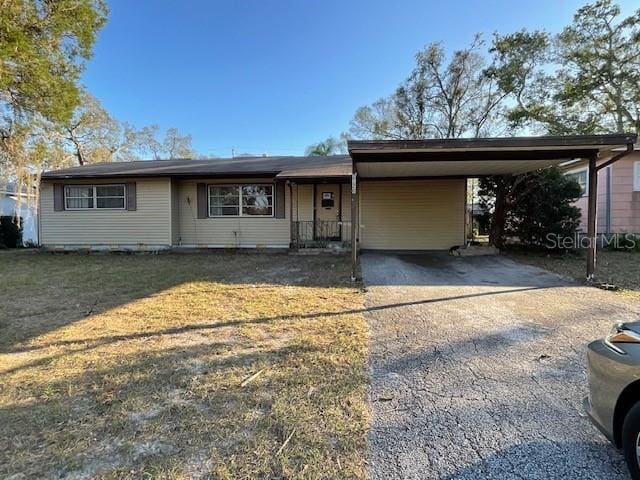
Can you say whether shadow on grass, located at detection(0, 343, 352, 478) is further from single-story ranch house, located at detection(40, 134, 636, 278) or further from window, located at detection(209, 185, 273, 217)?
window, located at detection(209, 185, 273, 217)

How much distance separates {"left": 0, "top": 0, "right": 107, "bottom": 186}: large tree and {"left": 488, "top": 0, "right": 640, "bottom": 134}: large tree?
1934cm

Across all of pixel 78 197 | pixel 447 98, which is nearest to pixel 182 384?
pixel 78 197

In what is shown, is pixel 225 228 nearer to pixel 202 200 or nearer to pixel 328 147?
pixel 202 200

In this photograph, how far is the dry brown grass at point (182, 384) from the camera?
6.95ft

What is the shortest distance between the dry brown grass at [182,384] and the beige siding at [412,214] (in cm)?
628

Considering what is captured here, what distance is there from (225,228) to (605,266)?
11121 mm

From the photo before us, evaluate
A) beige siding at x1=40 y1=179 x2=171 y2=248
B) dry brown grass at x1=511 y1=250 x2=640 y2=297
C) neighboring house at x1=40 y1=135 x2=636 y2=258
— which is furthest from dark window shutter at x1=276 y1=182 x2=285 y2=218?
dry brown grass at x1=511 y1=250 x2=640 y2=297

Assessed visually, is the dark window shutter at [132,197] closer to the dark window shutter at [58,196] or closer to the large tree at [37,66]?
the dark window shutter at [58,196]

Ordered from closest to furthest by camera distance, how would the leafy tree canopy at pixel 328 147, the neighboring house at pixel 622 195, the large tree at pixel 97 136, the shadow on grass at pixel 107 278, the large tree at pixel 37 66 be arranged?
the shadow on grass at pixel 107 278
the large tree at pixel 37 66
the neighboring house at pixel 622 195
the large tree at pixel 97 136
the leafy tree canopy at pixel 328 147

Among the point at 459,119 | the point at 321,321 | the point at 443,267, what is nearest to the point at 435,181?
the point at 443,267

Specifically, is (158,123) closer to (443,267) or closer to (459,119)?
(459,119)

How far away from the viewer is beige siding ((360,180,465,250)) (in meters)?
12.3

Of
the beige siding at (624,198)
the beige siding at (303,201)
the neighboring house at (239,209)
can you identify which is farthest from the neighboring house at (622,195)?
the beige siding at (303,201)

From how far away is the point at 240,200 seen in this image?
12617 mm
